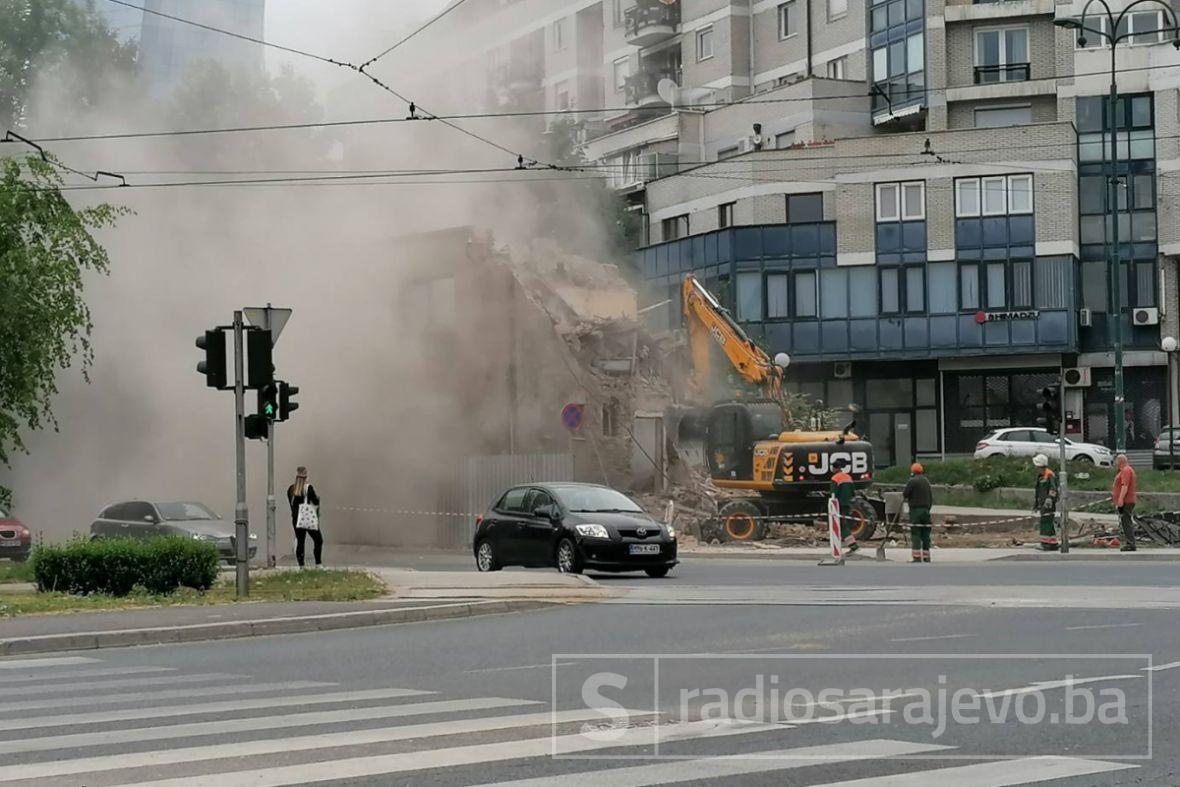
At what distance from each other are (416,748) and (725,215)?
177ft

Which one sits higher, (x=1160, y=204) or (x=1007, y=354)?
(x=1160, y=204)

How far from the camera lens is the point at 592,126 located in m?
68.8

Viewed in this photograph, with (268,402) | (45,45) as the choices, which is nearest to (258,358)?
(268,402)

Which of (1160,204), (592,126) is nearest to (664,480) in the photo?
(1160,204)

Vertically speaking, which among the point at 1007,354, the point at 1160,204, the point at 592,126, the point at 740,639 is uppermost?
the point at 592,126

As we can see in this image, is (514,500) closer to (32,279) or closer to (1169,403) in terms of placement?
(32,279)

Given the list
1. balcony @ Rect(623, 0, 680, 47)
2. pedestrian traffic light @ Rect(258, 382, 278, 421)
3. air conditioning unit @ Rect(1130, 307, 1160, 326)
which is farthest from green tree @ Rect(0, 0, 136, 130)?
air conditioning unit @ Rect(1130, 307, 1160, 326)

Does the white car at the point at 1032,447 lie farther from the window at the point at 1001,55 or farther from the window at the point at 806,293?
the window at the point at 1001,55

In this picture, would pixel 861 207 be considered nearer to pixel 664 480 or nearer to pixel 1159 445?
pixel 1159 445

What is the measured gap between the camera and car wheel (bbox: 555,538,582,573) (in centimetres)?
2386

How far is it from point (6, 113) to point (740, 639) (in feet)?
133

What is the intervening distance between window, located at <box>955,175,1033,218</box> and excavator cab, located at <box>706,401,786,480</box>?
23483 millimetres

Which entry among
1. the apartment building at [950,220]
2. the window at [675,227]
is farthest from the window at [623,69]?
the window at [675,227]

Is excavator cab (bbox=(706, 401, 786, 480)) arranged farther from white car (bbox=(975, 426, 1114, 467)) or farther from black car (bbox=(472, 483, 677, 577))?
white car (bbox=(975, 426, 1114, 467))
